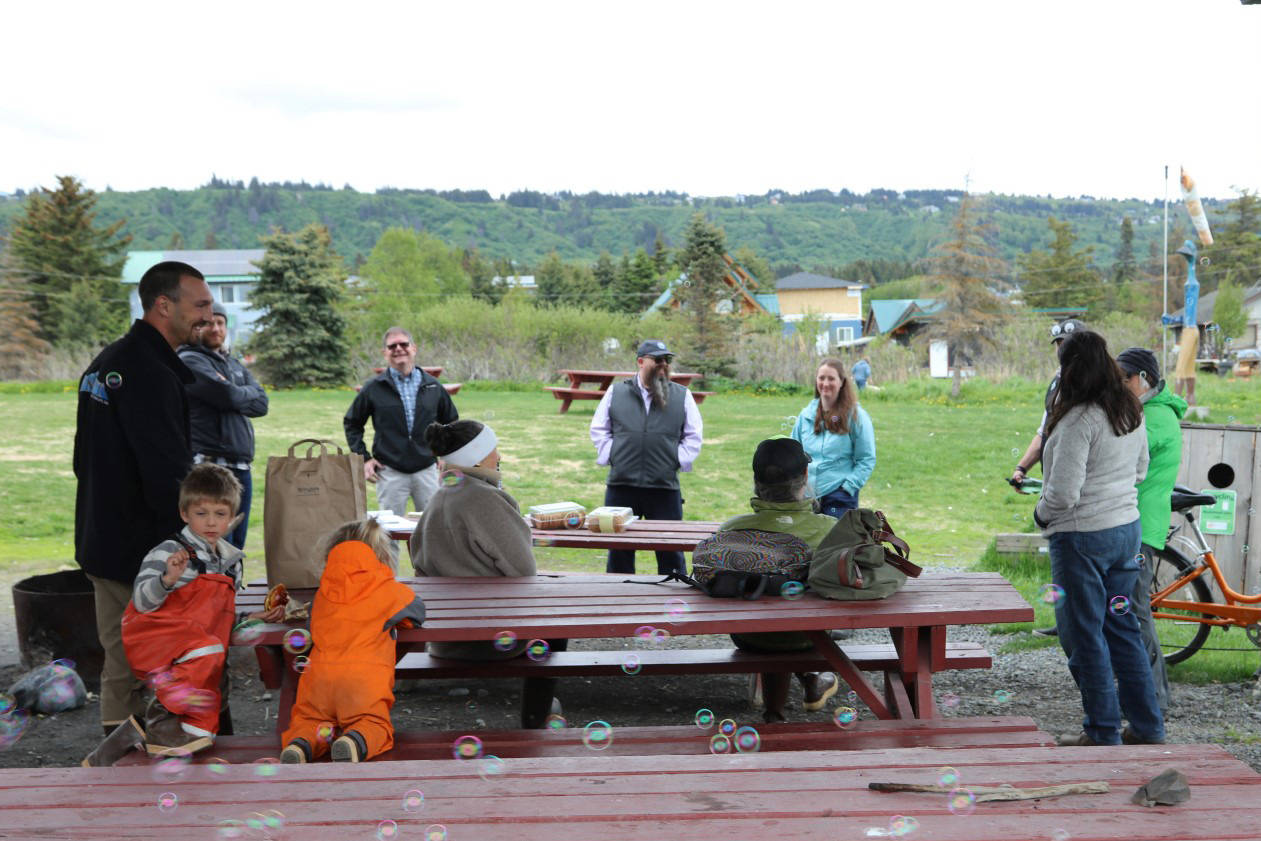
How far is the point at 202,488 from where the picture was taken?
3.77 meters

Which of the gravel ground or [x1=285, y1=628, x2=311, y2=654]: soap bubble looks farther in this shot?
the gravel ground

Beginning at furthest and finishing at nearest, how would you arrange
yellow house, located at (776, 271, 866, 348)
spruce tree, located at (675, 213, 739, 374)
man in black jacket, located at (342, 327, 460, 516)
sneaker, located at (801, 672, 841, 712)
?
yellow house, located at (776, 271, 866, 348)
spruce tree, located at (675, 213, 739, 374)
man in black jacket, located at (342, 327, 460, 516)
sneaker, located at (801, 672, 841, 712)

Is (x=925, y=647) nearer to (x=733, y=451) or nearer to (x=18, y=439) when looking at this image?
(x=733, y=451)

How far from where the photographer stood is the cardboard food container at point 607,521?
5.87 metres

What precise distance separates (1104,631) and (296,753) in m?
3.18

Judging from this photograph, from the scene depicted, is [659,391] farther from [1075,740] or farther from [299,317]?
[299,317]

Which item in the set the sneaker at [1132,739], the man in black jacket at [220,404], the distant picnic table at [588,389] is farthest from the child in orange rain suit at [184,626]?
the distant picnic table at [588,389]

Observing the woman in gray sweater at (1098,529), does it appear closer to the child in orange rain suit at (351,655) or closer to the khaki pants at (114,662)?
the child in orange rain suit at (351,655)

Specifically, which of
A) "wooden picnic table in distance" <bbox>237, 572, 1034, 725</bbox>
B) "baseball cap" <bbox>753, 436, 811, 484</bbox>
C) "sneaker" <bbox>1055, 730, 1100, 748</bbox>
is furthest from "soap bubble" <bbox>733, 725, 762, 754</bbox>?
"sneaker" <bbox>1055, 730, 1100, 748</bbox>

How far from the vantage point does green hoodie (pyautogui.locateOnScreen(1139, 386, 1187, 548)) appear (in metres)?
4.96

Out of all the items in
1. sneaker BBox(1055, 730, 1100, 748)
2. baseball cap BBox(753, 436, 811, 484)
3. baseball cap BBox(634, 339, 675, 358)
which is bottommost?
sneaker BBox(1055, 730, 1100, 748)

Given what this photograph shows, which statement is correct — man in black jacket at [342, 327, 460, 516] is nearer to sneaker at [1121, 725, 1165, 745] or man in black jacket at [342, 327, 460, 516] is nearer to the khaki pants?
the khaki pants

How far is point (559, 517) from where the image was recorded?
19.6 ft

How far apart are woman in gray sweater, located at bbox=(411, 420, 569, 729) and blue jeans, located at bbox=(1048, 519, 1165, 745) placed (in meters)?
2.17
